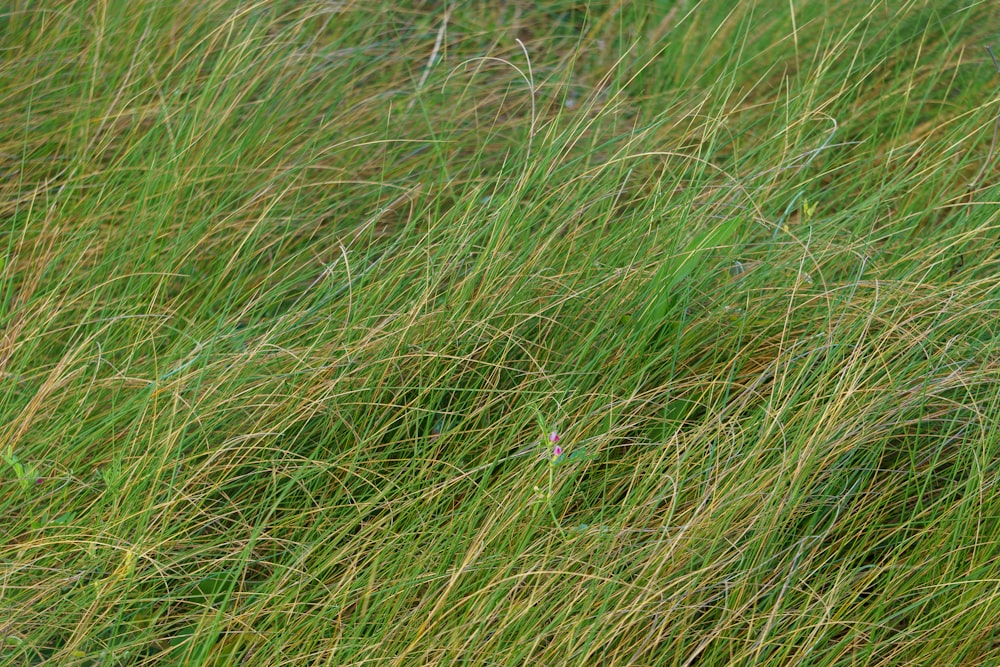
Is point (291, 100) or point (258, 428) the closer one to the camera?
point (258, 428)

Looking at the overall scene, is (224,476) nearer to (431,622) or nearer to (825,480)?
(431,622)

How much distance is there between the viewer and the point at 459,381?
6.33 ft

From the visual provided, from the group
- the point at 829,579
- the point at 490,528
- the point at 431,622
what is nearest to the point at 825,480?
the point at 829,579

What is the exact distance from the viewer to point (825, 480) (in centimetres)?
182

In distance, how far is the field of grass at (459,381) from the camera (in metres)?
1.61

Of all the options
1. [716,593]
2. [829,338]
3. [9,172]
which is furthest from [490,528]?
[9,172]

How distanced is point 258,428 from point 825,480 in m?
1.00

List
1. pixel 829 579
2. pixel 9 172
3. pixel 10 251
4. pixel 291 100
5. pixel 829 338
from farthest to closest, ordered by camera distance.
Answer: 1. pixel 291 100
2. pixel 9 172
3. pixel 10 251
4. pixel 829 338
5. pixel 829 579

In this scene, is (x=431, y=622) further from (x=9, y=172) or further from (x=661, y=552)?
(x=9, y=172)

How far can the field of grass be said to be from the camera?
5.29 feet

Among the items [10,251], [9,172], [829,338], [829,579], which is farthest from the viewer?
[9,172]

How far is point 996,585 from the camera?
1.66 metres

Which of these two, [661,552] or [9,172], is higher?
[661,552]

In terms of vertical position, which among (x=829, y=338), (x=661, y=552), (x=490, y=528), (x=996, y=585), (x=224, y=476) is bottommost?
(x=224, y=476)
